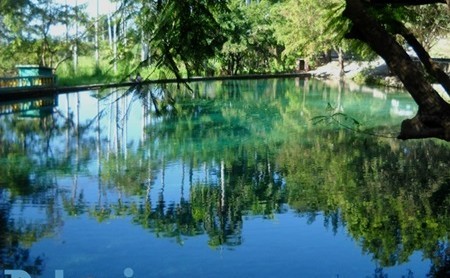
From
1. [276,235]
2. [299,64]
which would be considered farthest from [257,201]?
[299,64]

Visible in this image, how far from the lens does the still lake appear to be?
6000 millimetres

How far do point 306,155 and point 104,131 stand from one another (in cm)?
637

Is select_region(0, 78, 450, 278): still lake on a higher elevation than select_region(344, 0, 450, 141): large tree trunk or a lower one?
lower

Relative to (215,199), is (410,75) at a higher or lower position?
higher

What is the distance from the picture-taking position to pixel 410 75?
298 cm

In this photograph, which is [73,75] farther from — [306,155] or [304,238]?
[304,238]

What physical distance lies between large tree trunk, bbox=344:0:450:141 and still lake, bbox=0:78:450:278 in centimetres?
39

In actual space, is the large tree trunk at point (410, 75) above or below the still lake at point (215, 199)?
above

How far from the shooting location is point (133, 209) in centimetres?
802

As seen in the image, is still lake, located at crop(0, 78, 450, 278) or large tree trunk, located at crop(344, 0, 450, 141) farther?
still lake, located at crop(0, 78, 450, 278)

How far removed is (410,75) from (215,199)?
5806 millimetres

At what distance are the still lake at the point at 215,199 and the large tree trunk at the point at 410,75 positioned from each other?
15.5 inches

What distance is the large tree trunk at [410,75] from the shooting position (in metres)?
2.97

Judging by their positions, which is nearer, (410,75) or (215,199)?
(410,75)
